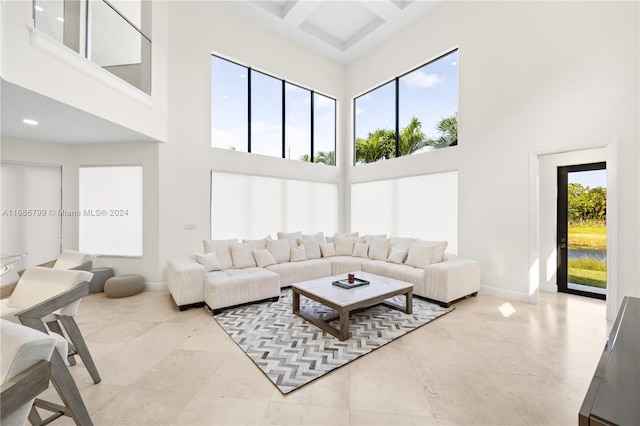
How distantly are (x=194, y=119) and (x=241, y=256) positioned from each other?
287 cm

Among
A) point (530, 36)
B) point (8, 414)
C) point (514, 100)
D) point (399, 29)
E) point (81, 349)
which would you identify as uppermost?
point (399, 29)

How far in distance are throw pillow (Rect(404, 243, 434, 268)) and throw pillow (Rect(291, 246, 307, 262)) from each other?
2.07 metres

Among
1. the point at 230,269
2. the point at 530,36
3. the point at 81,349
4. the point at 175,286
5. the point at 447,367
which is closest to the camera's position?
the point at 81,349

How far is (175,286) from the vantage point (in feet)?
12.4

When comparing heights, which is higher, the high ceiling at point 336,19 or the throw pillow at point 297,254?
the high ceiling at point 336,19

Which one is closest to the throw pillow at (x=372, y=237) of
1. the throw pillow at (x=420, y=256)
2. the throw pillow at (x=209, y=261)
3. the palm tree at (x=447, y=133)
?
the throw pillow at (x=420, y=256)

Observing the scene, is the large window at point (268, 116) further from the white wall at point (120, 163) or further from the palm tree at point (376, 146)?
the white wall at point (120, 163)

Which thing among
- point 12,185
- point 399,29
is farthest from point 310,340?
point 399,29

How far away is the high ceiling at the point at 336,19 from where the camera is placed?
542cm

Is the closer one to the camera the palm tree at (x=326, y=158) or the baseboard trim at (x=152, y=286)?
the baseboard trim at (x=152, y=286)

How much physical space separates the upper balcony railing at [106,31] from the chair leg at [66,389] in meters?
3.40

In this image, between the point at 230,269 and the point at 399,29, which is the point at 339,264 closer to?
the point at 230,269

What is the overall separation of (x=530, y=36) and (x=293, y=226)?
566cm

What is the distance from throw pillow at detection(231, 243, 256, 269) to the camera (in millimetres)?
4570
